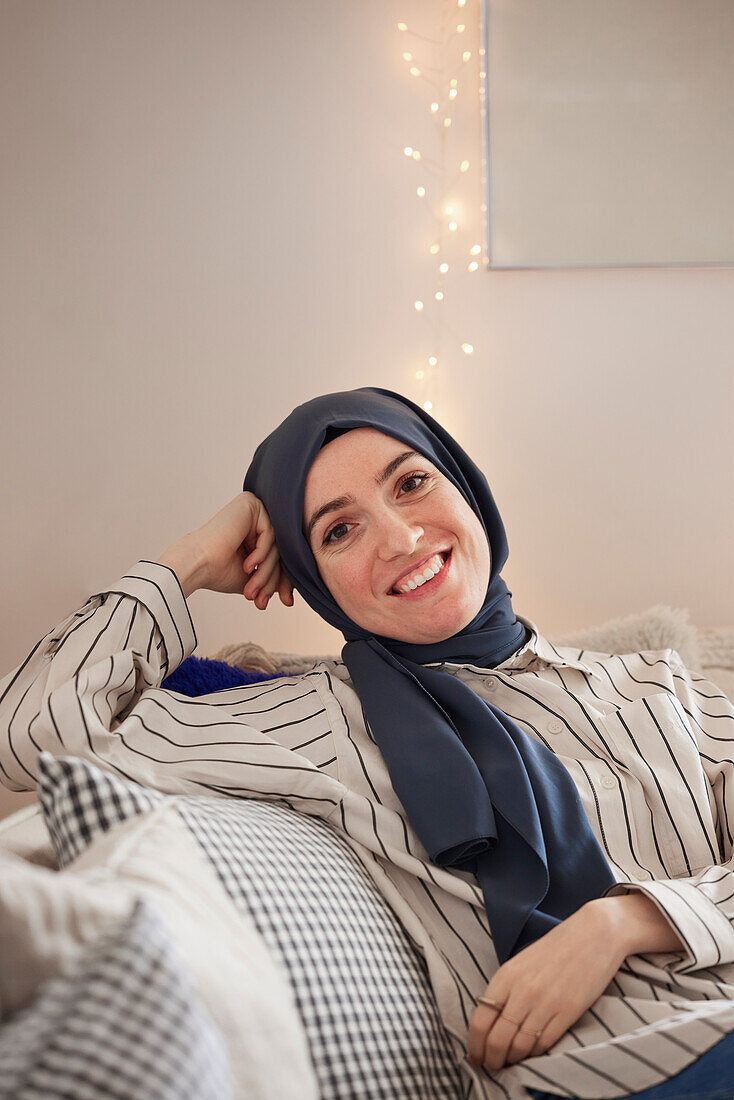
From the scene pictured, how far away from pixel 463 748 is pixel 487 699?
0.63ft

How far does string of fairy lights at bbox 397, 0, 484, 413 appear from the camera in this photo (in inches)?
69.0

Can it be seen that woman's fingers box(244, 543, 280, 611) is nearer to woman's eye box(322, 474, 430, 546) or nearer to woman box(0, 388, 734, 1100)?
woman box(0, 388, 734, 1100)

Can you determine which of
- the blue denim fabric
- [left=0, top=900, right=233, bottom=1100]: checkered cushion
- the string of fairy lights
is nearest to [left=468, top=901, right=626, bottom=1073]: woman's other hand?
the blue denim fabric

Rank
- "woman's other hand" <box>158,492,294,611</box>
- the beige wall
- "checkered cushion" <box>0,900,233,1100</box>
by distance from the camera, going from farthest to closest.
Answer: the beige wall → "woman's other hand" <box>158,492,294,611</box> → "checkered cushion" <box>0,900,233,1100</box>

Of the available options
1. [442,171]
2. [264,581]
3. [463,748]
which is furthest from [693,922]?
[442,171]

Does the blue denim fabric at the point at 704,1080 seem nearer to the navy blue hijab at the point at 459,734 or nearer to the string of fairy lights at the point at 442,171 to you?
the navy blue hijab at the point at 459,734

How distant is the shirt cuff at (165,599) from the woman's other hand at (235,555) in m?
0.03

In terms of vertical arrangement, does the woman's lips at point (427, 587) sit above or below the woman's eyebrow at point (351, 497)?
below

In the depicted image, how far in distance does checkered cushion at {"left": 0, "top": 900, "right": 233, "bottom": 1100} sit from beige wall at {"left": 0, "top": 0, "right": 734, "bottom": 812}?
1374 millimetres

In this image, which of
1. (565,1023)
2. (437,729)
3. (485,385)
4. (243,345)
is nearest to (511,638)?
(437,729)

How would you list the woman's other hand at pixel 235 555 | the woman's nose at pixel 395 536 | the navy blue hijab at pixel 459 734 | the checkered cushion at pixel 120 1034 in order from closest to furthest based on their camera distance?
1. the checkered cushion at pixel 120 1034
2. the navy blue hijab at pixel 459 734
3. the woman's nose at pixel 395 536
4. the woman's other hand at pixel 235 555

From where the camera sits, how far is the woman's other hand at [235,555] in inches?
50.3

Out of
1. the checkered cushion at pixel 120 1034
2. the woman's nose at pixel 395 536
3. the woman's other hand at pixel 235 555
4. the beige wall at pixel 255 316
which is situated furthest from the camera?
the beige wall at pixel 255 316

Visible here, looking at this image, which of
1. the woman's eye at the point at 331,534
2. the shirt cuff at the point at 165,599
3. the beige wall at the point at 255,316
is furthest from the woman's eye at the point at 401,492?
the beige wall at the point at 255,316
